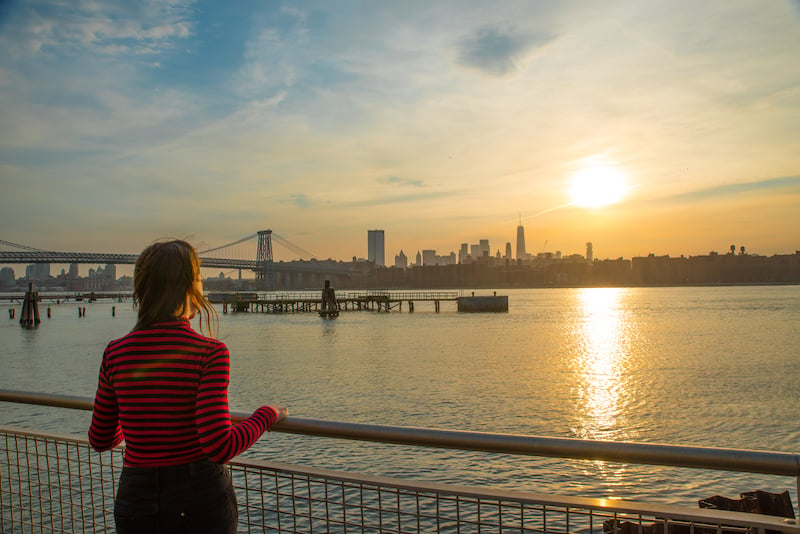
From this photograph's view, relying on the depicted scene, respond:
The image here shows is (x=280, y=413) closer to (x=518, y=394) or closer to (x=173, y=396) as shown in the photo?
(x=173, y=396)

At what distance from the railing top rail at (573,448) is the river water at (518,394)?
38.9 feet

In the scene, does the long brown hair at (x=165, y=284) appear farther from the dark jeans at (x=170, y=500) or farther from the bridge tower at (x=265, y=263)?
the bridge tower at (x=265, y=263)

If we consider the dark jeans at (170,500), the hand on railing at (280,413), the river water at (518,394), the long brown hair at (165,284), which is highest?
the long brown hair at (165,284)

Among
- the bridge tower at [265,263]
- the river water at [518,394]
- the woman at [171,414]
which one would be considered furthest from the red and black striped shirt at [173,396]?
the bridge tower at [265,263]

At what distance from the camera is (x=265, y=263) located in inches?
5477

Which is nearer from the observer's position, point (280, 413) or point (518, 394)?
point (280, 413)

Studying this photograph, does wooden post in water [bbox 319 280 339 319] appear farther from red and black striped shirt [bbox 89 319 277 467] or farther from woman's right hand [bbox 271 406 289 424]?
red and black striped shirt [bbox 89 319 277 467]

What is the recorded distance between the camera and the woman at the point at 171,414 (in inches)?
84.8

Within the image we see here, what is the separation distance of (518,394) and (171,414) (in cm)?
2376

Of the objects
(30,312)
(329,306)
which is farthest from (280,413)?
(30,312)

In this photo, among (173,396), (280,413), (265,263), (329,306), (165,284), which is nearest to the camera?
(173,396)

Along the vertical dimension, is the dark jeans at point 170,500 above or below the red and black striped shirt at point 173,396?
below

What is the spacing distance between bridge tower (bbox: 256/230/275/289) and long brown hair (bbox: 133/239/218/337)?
133951 millimetres

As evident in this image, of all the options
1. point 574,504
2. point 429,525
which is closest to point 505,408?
point 429,525
